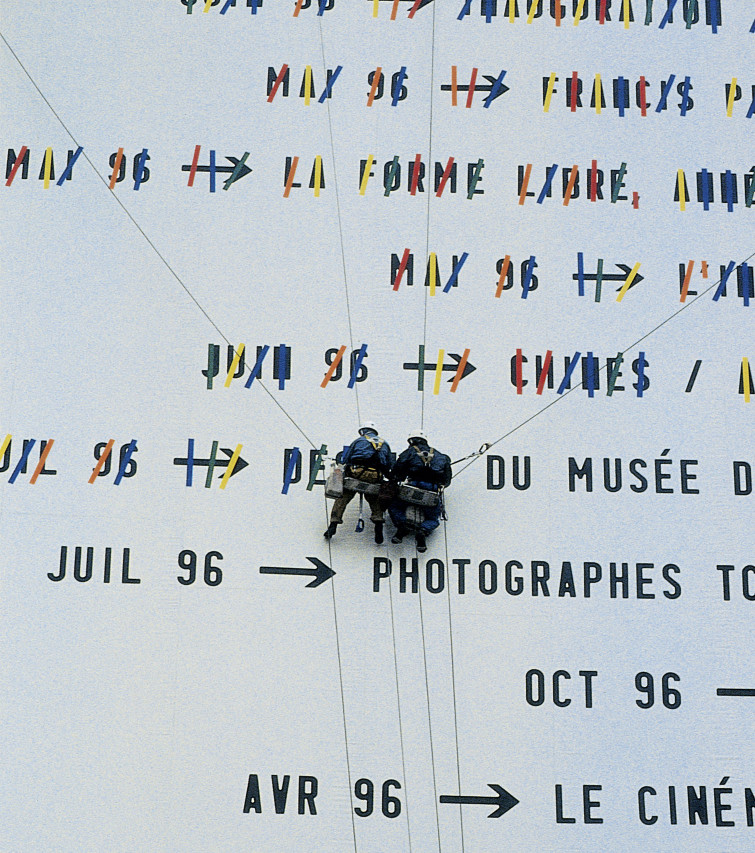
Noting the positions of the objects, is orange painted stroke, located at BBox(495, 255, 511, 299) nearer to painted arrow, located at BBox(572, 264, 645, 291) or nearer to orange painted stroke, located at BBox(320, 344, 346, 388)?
painted arrow, located at BBox(572, 264, 645, 291)

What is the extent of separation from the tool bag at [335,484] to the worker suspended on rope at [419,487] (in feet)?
1.35

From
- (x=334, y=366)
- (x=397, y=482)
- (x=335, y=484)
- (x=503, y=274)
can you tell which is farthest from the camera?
(x=503, y=274)

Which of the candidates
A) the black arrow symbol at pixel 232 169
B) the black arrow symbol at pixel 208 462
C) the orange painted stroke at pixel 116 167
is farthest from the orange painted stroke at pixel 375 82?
the black arrow symbol at pixel 208 462

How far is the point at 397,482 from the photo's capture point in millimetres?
13312

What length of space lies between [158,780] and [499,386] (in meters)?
4.10

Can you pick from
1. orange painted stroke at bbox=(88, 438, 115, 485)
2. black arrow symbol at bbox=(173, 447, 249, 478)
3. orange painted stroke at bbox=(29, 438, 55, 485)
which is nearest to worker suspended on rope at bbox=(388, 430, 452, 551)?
black arrow symbol at bbox=(173, 447, 249, 478)

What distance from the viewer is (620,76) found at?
14.8 m

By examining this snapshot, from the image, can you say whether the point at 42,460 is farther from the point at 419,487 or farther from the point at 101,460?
the point at 419,487

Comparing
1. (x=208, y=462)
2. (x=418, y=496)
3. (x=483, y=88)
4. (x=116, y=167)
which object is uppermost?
(x=483, y=88)

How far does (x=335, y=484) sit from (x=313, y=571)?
71cm

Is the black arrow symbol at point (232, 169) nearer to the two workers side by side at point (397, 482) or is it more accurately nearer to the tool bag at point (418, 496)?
the two workers side by side at point (397, 482)

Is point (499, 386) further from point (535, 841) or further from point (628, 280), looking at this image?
point (535, 841)

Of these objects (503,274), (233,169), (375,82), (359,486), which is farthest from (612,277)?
(233,169)

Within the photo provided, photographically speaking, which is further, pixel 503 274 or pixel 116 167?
pixel 116 167
